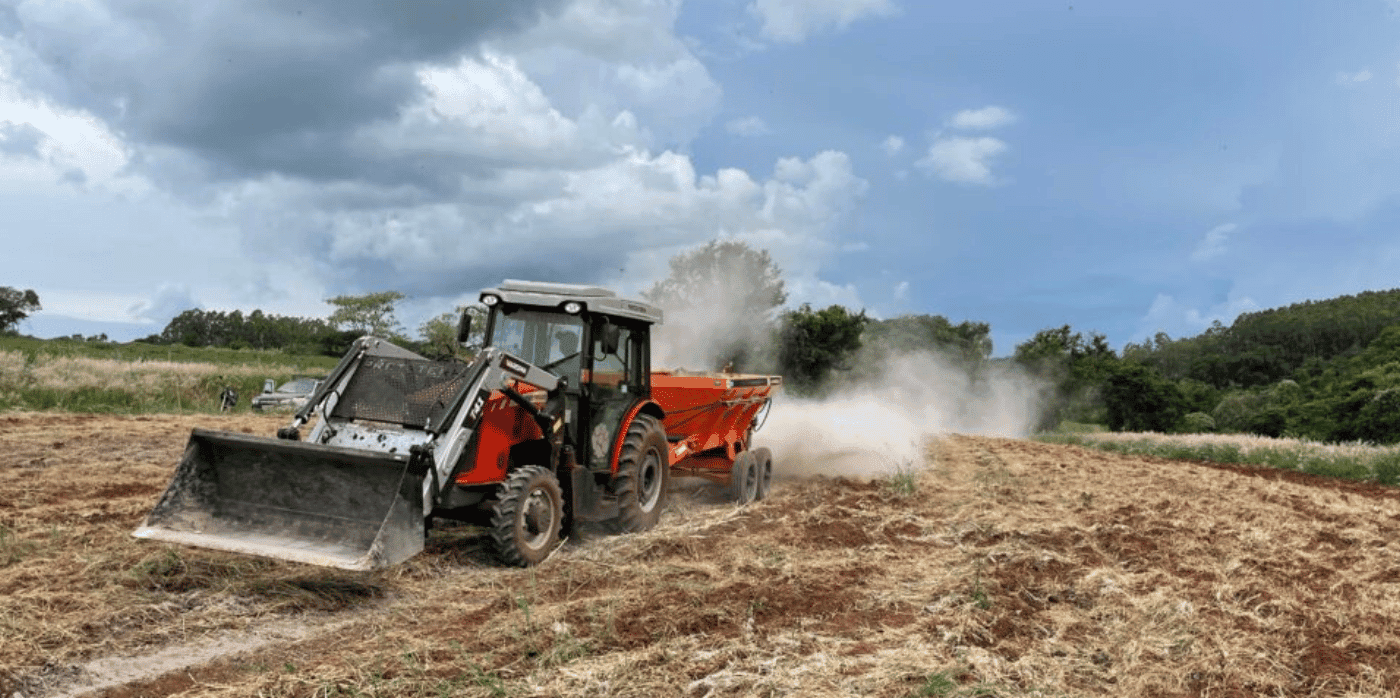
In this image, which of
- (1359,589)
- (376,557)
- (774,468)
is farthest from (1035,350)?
(376,557)

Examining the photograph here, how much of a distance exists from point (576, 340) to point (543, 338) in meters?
0.32


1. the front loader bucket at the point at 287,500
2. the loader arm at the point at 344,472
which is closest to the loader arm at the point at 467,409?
the loader arm at the point at 344,472

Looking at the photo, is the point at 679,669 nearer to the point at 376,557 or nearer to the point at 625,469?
the point at 376,557

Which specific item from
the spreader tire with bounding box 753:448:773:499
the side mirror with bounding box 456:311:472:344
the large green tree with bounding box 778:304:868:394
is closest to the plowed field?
the spreader tire with bounding box 753:448:773:499

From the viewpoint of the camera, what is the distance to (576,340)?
8.97m

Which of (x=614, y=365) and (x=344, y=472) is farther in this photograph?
(x=614, y=365)

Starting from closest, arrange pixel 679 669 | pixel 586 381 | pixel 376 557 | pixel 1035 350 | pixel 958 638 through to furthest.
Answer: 1. pixel 679 669
2. pixel 958 638
3. pixel 376 557
4. pixel 586 381
5. pixel 1035 350

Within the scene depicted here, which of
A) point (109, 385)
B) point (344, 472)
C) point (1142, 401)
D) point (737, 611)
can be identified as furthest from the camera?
point (1142, 401)

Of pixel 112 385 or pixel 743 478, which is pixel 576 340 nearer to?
pixel 743 478

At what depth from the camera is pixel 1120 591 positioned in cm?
716

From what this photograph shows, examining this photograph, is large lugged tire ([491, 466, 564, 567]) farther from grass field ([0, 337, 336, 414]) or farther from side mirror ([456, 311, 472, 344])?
grass field ([0, 337, 336, 414])

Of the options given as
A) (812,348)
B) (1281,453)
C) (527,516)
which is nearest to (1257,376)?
(812,348)

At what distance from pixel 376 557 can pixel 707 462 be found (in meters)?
5.95

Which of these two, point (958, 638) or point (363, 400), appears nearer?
point (958, 638)
